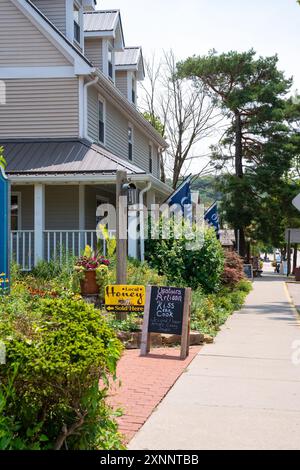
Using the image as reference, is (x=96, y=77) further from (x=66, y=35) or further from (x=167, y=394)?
(x=167, y=394)

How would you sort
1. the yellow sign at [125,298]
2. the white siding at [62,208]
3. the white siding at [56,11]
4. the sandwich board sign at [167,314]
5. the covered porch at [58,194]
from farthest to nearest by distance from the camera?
the white siding at [56,11]
the white siding at [62,208]
the covered porch at [58,194]
the yellow sign at [125,298]
the sandwich board sign at [167,314]

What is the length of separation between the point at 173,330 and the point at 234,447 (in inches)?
162

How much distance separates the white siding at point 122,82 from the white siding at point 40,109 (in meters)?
7.68

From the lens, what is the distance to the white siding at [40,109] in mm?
17938

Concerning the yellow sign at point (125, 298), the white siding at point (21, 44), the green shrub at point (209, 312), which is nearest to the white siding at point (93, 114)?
the white siding at point (21, 44)

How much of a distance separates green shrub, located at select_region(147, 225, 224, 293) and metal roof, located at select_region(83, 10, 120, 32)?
32.7ft

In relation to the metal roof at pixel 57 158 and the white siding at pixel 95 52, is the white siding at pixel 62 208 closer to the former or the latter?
the metal roof at pixel 57 158

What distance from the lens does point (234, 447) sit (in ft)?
15.6

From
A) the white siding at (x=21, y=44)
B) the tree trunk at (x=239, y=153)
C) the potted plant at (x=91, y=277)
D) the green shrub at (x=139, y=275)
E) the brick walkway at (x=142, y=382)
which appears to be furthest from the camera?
the tree trunk at (x=239, y=153)

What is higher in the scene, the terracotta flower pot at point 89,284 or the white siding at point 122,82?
the white siding at point 122,82

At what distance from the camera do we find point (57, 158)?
1664cm

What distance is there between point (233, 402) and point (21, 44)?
14.7m

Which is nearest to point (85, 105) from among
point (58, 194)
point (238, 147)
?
point (58, 194)

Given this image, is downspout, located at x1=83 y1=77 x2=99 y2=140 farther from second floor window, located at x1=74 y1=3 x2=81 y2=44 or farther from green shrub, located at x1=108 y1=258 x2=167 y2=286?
green shrub, located at x1=108 y1=258 x2=167 y2=286
